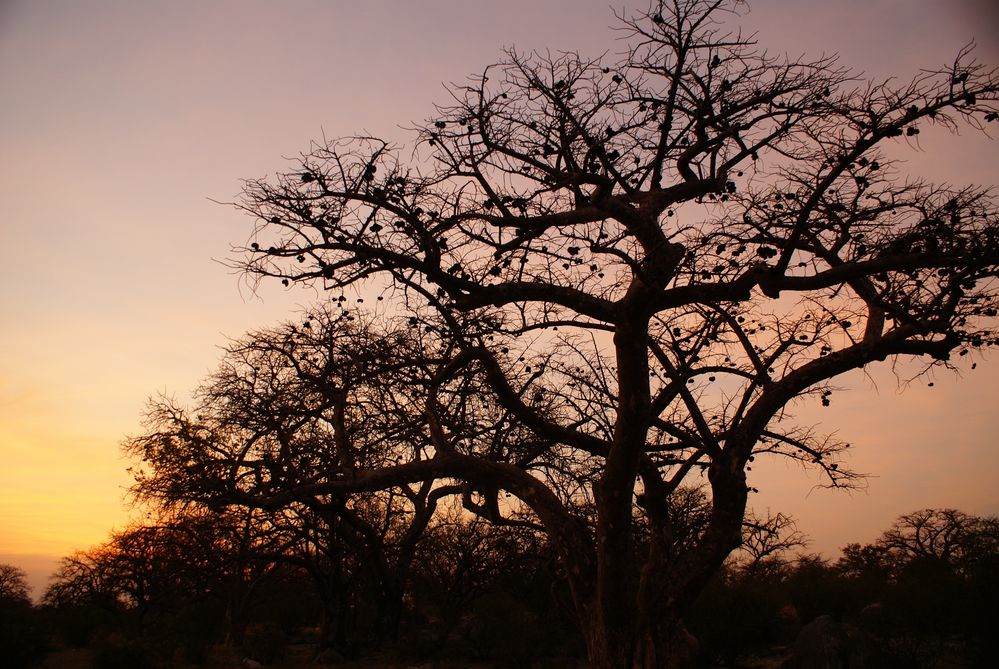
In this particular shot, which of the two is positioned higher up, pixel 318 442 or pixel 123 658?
pixel 318 442

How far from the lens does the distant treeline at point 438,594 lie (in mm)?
14164

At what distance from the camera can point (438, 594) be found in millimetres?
24328

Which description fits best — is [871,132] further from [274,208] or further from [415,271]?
[274,208]

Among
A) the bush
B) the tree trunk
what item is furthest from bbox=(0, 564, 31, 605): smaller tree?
the tree trunk

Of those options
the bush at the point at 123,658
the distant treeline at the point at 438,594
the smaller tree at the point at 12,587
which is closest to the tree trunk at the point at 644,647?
A: the distant treeline at the point at 438,594

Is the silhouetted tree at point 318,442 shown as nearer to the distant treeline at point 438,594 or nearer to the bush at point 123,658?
the distant treeline at point 438,594

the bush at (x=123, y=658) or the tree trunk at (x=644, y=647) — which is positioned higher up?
the tree trunk at (x=644, y=647)

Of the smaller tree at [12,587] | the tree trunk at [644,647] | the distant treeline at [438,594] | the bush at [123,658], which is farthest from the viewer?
the smaller tree at [12,587]

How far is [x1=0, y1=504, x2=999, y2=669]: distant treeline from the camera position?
1416cm

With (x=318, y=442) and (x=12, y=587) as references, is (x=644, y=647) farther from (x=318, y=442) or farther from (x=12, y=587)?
(x=12, y=587)

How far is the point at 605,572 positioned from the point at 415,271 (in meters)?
3.41

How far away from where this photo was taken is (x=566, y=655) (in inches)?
758

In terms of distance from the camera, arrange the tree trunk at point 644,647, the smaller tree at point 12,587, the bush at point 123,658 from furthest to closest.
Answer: the smaller tree at point 12,587, the bush at point 123,658, the tree trunk at point 644,647

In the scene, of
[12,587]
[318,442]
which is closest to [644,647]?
[318,442]
